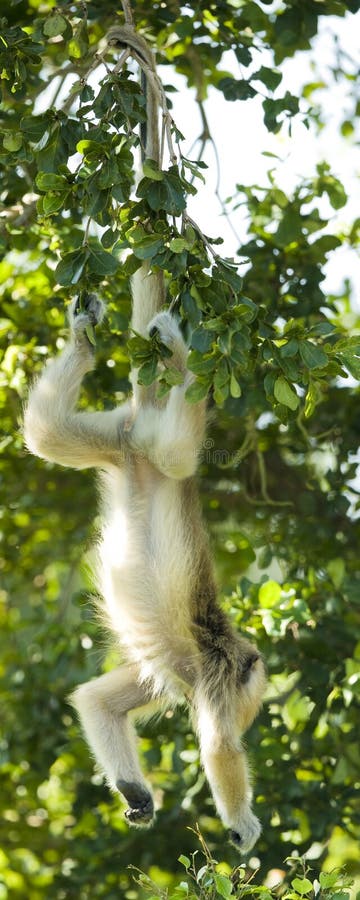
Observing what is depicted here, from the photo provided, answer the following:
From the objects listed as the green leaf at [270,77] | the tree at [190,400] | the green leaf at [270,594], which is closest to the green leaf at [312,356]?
the tree at [190,400]

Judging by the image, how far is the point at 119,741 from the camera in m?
3.21

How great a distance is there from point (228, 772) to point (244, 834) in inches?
8.4

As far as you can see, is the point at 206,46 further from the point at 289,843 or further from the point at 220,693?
the point at 289,843

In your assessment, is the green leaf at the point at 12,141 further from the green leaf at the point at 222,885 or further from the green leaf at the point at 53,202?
the green leaf at the point at 222,885

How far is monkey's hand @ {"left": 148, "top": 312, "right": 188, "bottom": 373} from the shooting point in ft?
8.61

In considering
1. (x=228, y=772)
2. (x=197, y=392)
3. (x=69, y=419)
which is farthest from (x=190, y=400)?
(x=228, y=772)

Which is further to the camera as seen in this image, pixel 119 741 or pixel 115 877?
pixel 115 877

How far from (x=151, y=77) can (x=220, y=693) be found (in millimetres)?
1672

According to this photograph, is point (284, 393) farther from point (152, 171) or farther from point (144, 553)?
point (144, 553)

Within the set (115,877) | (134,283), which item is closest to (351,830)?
(115,877)

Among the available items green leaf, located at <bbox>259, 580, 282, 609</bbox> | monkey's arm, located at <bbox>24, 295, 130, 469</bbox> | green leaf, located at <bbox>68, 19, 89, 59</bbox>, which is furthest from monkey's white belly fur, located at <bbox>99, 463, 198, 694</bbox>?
green leaf, located at <bbox>68, 19, 89, 59</bbox>

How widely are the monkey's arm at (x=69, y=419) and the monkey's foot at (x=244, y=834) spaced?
3.70ft

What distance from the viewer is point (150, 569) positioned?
3035 mm

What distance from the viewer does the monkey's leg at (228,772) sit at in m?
2.96
